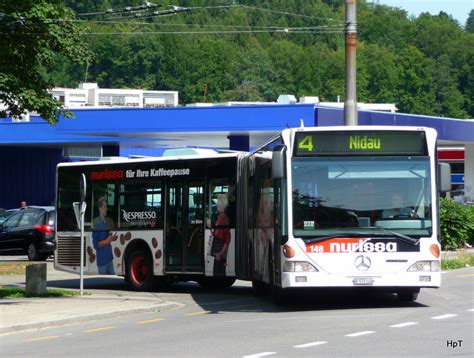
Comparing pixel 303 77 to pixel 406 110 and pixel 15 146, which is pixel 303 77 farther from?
pixel 15 146

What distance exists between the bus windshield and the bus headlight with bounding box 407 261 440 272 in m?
0.44

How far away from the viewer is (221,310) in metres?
19.7

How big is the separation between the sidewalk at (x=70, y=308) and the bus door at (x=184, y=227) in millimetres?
903

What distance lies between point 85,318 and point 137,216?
5.87m

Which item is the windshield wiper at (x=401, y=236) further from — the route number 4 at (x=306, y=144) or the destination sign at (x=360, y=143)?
the route number 4 at (x=306, y=144)

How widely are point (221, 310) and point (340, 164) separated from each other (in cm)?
327

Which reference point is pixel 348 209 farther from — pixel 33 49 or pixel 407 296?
pixel 33 49

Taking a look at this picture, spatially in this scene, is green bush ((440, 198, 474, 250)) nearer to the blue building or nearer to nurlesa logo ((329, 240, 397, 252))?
the blue building

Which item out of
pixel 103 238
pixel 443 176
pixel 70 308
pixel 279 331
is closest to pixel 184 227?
pixel 103 238

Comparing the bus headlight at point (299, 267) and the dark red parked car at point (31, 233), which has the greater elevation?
the dark red parked car at point (31, 233)

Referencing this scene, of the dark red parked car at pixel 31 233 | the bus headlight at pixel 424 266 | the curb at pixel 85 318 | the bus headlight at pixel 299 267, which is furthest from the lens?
the dark red parked car at pixel 31 233

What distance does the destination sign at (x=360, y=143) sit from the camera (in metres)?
18.7

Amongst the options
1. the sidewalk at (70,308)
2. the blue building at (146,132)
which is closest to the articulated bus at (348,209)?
the sidewalk at (70,308)

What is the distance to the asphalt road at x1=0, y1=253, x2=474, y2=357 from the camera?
44.9 feet
